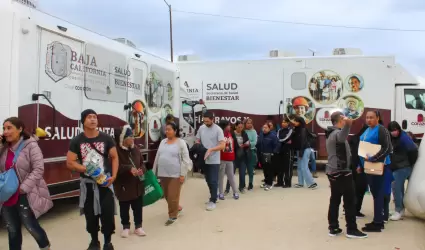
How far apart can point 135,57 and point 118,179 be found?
2982mm

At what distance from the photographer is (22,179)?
402cm

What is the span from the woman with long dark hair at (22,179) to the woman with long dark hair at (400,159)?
15.4 feet

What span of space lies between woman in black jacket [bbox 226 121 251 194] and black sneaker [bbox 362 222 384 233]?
10.7 feet

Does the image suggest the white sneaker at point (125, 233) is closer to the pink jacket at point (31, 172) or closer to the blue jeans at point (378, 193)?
the pink jacket at point (31, 172)

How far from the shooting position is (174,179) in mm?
5957

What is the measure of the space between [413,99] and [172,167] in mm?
8135

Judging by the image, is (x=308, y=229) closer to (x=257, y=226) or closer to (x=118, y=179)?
(x=257, y=226)

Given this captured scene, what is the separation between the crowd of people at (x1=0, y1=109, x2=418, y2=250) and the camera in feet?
13.4

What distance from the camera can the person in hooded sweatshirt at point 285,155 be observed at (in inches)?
354

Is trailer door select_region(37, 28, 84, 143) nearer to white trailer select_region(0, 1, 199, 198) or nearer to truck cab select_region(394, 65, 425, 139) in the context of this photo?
white trailer select_region(0, 1, 199, 198)

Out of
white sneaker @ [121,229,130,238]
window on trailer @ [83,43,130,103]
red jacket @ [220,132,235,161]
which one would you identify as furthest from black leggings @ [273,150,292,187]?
white sneaker @ [121,229,130,238]

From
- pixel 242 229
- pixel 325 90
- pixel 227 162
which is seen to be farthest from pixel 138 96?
pixel 325 90

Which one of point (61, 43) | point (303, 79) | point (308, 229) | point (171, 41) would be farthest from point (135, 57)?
point (171, 41)

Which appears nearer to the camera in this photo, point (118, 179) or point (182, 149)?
point (118, 179)
